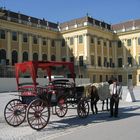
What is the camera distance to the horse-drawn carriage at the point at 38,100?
1127cm

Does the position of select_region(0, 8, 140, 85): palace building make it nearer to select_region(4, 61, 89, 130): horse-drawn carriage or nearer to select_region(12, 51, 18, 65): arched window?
select_region(12, 51, 18, 65): arched window

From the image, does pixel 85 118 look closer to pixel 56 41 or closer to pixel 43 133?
pixel 43 133

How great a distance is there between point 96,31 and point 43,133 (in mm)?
56583

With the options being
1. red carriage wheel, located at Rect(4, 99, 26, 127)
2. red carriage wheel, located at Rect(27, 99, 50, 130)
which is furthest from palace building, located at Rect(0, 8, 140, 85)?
red carriage wheel, located at Rect(27, 99, 50, 130)

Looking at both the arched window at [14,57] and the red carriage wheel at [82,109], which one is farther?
the arched window at [14,57]

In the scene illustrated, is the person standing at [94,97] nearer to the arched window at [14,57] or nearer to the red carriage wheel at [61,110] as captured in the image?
the red carriage wheel at [61,110]

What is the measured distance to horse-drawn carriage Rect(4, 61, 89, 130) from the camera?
1127 cm

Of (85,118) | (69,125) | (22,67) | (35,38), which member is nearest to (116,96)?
(85,118)

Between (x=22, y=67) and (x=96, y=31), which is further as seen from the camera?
(x=96, y=31)

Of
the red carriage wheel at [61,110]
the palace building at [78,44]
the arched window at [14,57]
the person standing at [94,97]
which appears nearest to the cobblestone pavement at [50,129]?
the red carriage wheel at [61,110]

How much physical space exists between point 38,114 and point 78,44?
2129 inches

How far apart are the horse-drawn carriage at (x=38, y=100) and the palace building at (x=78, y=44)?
41.0 metres

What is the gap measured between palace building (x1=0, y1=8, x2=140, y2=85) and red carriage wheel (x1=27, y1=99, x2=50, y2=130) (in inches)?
1695

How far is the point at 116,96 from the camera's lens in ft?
47.2
